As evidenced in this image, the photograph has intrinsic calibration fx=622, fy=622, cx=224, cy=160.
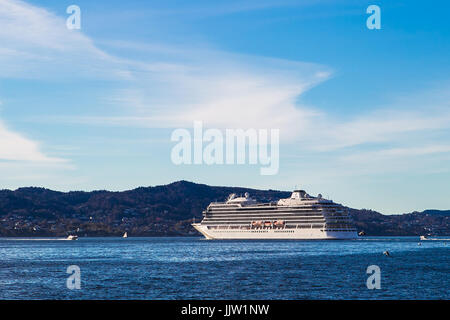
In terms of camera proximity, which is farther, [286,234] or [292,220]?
[292,220]

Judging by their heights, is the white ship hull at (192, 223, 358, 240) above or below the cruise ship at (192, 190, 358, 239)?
below

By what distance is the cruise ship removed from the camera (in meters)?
178

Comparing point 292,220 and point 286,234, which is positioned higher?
point 292,220

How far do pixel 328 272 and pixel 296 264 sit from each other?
12.4m

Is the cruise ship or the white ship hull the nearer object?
the white ship hull

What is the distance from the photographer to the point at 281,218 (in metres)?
186

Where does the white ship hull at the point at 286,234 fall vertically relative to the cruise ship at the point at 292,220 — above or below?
below

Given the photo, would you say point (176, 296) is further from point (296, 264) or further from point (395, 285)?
point (296, 264)

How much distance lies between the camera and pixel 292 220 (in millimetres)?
183250

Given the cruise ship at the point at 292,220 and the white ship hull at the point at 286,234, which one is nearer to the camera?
the white ship hull at the point at 286,234

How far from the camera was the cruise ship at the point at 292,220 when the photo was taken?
177875 millimetres
